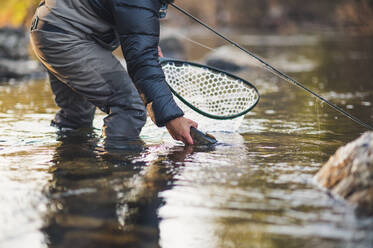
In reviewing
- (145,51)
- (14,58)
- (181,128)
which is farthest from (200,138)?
(14,58)

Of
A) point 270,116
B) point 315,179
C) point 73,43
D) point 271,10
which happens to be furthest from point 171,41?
point 271,10

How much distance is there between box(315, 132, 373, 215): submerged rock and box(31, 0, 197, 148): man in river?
3.28 feet

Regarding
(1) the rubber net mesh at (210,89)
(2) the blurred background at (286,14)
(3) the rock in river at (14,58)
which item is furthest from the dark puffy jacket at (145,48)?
(2) the blurred background at (286,14)

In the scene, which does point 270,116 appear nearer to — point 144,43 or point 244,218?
point 144,43

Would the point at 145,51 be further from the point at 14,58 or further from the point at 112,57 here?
the point at 14,58

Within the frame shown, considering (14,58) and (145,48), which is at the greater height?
(145,48)

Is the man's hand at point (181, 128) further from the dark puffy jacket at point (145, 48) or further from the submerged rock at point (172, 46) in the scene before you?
the submerged rock at point (172, 46)

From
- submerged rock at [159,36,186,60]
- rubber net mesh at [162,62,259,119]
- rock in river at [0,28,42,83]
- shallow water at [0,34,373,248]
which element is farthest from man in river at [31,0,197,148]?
submerged rock at [159,36,186,60]

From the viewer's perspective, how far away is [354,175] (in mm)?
2180

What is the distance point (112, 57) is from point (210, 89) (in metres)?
1.05

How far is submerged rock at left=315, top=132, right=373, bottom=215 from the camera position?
2.09 meters

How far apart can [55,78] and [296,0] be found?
30.5 meters

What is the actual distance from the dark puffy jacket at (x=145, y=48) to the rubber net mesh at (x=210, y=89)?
919mm

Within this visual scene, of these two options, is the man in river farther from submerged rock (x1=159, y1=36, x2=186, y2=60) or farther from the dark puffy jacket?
submerged rock (x1=159, y1=36, x2=186, y2=60)
